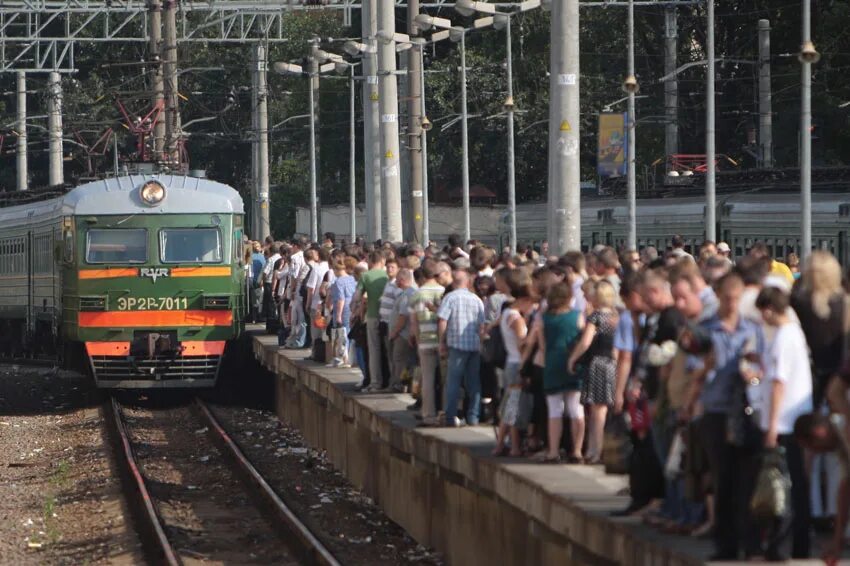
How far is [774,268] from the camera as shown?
1477cm

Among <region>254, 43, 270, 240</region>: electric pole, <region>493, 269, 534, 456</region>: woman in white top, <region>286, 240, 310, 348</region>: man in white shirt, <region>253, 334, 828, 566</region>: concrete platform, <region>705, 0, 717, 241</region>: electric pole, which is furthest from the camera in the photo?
<region>254, 43, 270, 240</region>: electric pole

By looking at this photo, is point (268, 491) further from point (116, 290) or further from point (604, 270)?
point (116, 290)

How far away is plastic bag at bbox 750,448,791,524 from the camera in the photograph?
31.3ft

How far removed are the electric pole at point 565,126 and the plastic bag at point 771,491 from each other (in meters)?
9.09

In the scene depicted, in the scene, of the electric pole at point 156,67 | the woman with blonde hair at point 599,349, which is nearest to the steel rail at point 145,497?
the woman with blonde hair at point 599,349

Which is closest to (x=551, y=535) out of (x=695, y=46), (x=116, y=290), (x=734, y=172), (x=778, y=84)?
(x=116, y=290)

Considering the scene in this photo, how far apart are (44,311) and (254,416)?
508cm

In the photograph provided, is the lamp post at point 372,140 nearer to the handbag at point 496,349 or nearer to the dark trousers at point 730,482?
the handbag at point 496,349

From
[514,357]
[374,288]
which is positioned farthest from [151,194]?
[514,357]

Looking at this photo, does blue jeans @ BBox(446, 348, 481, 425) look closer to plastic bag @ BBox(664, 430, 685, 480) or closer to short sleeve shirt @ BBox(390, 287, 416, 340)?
short sleeve shirt @ BBox(390, 287, 416, 340)

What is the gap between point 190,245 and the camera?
2794cm

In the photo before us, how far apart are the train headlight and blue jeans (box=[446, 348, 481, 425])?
39.7 ft

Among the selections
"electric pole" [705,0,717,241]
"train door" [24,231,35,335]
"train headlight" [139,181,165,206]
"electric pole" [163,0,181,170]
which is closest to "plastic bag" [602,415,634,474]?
"train headlight" [139,181,165,206]

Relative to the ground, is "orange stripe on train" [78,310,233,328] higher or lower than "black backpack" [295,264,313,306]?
lower
